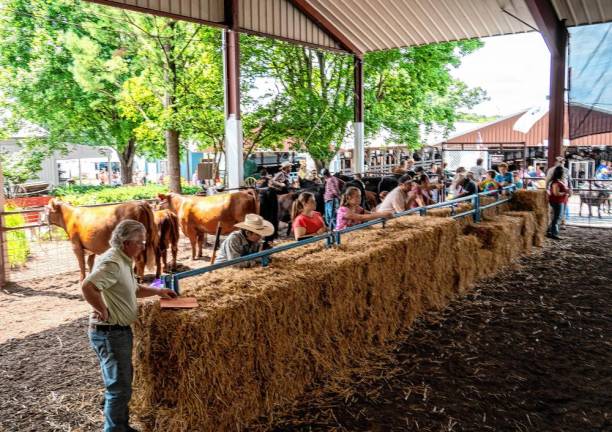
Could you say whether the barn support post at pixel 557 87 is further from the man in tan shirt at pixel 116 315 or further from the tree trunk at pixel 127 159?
the tree trunk at pixel 127 159

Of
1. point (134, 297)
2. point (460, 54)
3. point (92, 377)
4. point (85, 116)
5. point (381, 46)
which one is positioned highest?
point (460, 54)

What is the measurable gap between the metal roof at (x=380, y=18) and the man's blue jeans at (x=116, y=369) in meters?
10.3

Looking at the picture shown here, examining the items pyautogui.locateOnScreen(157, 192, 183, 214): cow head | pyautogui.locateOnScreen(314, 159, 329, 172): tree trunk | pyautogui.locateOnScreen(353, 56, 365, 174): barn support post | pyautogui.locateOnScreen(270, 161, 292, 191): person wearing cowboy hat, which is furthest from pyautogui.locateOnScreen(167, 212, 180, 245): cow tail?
pyautogui.locateOnScreen(314, 159, 329, 172): tree trunk

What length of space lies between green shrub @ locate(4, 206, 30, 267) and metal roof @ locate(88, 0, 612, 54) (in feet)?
19.7

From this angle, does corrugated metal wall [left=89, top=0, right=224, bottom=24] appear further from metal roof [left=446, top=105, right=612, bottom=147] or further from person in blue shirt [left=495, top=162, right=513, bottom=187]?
metal roof [left=446, top=105, right=612, bottom=147]

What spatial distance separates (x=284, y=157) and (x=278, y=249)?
32.1m

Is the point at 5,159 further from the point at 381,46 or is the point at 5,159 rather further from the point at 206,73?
the point at 381,46

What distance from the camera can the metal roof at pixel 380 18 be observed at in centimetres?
1346

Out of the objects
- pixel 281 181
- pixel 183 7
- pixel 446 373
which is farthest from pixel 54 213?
pixel 281 181

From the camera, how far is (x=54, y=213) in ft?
30.0

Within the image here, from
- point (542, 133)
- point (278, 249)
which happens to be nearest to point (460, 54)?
point (542, 133)

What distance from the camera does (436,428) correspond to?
158 inches

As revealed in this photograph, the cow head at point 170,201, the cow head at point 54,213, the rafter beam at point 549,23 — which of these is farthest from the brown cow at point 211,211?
the rafter beam at point 549,23

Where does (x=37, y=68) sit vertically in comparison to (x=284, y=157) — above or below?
above
